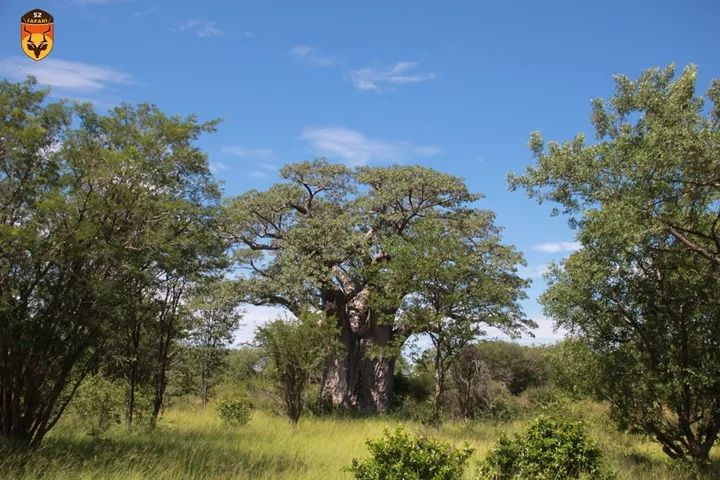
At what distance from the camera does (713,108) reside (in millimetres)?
7082

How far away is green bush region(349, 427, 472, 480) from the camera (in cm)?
521

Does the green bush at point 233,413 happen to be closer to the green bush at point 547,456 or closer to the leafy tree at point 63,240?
the leafy tree at point 63,240

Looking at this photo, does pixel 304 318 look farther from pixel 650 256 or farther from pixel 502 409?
pixel 502 409

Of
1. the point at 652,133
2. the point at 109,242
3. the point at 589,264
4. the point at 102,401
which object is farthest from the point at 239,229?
the point at 652,133

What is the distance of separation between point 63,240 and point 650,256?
8.27 metres

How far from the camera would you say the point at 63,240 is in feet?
22.7

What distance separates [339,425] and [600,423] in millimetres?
6653

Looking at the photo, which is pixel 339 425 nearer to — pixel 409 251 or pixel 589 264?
pixel 409 251

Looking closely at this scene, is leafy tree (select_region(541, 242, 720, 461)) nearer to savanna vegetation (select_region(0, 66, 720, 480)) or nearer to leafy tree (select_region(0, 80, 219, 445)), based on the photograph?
savanna vegetation (select_region(0, 66, 720, 480))

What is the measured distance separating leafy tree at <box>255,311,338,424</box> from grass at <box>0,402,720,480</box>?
0.86 m

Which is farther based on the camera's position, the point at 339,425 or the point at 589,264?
the point at 339,425

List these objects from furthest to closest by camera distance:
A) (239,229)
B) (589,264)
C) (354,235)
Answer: (239,229) < (354,235) < (589,264)

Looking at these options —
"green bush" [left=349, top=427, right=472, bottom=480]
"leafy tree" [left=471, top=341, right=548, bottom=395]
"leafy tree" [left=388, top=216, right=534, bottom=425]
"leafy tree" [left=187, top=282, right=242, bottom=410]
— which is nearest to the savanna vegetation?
"green bush" [left=349, top=427, right=472, bottom=480]

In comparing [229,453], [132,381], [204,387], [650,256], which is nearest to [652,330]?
[650,256]
